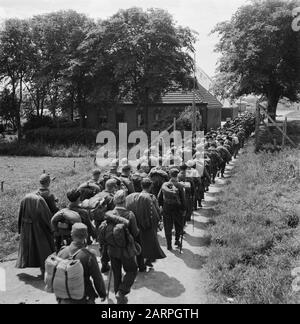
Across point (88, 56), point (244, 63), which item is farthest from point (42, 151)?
point (244, 63)

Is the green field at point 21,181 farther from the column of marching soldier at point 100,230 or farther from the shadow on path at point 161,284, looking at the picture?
the shadow on path at point 161,284

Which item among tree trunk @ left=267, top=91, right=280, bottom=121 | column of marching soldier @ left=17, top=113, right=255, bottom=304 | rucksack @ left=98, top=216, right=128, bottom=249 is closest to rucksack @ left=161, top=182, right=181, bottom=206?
column of marching soldier @ left=17, top=113, right=255, bottom=304

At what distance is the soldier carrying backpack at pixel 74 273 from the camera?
4707 mm

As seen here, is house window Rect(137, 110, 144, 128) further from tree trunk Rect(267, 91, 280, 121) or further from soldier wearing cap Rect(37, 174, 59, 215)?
soldier wearing cap Rect(37, 174, 59, 215)

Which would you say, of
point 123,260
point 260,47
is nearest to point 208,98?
point 260,47

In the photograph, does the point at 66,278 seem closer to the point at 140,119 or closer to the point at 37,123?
the point at 140,119

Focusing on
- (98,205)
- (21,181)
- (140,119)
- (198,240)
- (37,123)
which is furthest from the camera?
(140,119)

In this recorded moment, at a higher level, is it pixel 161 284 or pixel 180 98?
pixel 180 98

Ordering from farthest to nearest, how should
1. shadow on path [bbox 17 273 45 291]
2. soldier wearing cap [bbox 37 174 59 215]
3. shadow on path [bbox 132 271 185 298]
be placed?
soldier wearing cap [bbox 37 174 59 215] < shadow on path [bbox 17 273 45 291] < shadow on path [bbox 132 271 185 298]

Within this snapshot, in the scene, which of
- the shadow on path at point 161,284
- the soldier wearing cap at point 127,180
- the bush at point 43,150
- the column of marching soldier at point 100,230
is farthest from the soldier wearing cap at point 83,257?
the bush at point 43,150

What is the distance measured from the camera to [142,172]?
412 inches

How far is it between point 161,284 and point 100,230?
1.81 m

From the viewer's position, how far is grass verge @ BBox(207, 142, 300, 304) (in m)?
6.67
